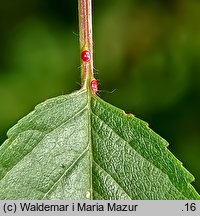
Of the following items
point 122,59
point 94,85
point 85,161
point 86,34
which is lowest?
point 85,161

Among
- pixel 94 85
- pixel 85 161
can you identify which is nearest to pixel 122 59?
pixel 94 85

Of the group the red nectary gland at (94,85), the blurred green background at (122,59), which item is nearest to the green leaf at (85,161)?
the red nectary gland at (94,85)

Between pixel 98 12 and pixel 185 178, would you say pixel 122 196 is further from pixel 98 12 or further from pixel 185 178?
pixel 98 12

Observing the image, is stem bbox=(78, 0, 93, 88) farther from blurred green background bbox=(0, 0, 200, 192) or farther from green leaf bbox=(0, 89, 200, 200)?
blurred green background bbox=(0, 0, 200, 192)

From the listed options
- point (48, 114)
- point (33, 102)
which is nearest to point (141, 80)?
point (33, 102)

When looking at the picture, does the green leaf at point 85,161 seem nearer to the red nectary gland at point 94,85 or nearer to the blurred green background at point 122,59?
the red nectary gland at point 94,85

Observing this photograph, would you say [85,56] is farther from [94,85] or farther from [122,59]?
[122,59]

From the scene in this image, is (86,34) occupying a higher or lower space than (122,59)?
lower
